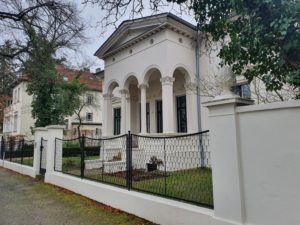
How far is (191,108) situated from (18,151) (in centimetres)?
1038

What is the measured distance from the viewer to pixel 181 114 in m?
13.7

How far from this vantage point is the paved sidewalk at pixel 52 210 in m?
5.06

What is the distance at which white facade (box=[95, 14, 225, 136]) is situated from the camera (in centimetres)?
1122

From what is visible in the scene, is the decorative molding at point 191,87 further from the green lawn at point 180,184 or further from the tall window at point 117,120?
the tall window at point 117,120

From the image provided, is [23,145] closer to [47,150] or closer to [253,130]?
[47,150]

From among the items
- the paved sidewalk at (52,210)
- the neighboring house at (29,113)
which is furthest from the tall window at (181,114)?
the neighboring house at (29,113)

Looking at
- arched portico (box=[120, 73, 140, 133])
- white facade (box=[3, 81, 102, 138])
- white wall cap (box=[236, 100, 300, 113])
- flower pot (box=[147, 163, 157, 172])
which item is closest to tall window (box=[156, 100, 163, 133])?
arched portico (box=[120, 73, 140, 133])

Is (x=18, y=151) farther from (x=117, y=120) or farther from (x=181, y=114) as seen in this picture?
(x=181, y=114)

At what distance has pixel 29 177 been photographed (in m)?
10.8

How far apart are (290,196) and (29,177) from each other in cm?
1064

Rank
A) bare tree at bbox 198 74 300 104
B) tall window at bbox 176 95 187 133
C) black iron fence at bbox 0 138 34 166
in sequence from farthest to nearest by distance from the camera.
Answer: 1. tall window at bbox 176 95 187 133
2. black iron fence at bbox 0 138 34 166
3. bare tree at bbox 198 74 300 104

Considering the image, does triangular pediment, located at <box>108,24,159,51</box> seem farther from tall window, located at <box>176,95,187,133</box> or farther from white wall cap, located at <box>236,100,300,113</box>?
white wall cap, located at <box>236,100,300,113</box>

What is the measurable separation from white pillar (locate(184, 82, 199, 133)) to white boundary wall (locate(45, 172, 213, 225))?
6.42m

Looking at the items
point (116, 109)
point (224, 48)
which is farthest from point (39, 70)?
point (224, 48)
